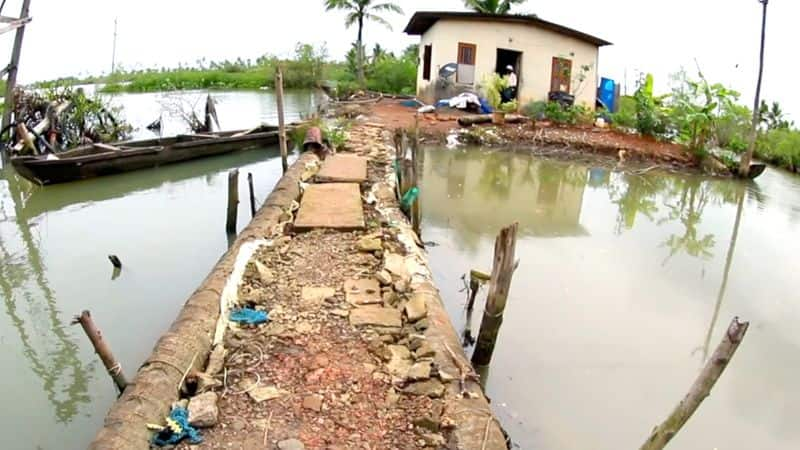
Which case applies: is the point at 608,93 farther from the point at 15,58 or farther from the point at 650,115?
the point at 15,58

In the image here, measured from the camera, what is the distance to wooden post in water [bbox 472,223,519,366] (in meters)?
4.28

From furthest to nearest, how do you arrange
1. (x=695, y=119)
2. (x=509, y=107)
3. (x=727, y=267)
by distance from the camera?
(x=509, y=107)
(x=695, y=119)
(x=727, y=267)

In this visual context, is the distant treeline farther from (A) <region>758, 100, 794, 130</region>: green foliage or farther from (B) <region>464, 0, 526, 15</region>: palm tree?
(A) <region>758, 100, 794, 130</region>: green foliage

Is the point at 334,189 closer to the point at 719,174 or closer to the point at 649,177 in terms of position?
the point at 649,177

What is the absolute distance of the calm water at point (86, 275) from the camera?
446 cm

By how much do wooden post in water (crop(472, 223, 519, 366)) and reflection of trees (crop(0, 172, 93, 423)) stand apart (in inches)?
130

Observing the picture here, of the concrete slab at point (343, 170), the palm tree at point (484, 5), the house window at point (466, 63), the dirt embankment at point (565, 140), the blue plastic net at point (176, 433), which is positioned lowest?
the blue plastic net at point (176, 433)

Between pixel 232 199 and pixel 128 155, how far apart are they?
522cm

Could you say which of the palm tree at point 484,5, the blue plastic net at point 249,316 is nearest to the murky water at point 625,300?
the blue plastic net at point 249,316

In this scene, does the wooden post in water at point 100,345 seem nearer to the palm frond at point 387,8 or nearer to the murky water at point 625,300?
the murky water at point 625,300

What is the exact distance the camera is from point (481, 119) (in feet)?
54.7

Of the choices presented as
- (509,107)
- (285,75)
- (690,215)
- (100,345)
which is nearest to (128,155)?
(100,345)

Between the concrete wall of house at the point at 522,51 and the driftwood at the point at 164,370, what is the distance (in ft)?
48.4

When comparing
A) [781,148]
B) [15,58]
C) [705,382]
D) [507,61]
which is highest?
[507,61]
